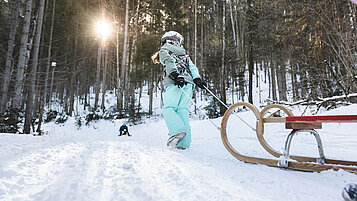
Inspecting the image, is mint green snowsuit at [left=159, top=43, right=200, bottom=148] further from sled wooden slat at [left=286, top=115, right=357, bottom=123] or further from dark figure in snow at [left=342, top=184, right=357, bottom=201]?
dark figure in snow at [left=342, top=184, right=357, bottom=201]

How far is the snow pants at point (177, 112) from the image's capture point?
9.59 ft

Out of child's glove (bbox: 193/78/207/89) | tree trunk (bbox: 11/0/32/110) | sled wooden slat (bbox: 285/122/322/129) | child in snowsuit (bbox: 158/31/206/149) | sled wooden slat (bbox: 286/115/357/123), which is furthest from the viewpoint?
tree trunk (bbox: 11/0/32/110)

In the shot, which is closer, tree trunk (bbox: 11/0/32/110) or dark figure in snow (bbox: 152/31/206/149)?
dark figure in snow (bbox: 152/31/206/149)

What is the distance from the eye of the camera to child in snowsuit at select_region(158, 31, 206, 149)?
2.92m

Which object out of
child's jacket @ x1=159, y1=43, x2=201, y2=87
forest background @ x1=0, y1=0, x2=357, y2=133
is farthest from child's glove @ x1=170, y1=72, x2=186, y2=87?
forest background @ x1=0, y1=0, x2=357, y2=133

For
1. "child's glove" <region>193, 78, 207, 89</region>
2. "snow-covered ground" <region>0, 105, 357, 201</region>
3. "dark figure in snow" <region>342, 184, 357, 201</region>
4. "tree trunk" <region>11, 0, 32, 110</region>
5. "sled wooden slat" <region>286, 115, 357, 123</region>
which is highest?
"tree trunk" <region>11, 0, 32, 110</region>

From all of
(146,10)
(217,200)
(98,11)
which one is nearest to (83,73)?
(98,11)

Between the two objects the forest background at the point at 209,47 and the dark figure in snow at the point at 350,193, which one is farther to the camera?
the forest background at the point at 209,47

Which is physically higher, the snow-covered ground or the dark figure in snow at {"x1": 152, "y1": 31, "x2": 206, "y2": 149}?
the dark figure in snow at {"x1": 152, "y1": 31, "x2": 206, "y2": 149}

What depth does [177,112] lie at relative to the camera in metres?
3.20

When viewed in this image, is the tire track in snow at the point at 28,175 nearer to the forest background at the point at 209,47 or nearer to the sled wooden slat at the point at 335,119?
the sled wooden slat at the point at 335,119

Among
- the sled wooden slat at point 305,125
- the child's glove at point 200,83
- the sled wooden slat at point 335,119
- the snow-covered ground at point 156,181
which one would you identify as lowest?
the snow-covered ground at point 156,181

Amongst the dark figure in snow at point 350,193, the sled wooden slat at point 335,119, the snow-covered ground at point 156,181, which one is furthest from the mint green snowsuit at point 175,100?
the dark figure in snow at point 350,193

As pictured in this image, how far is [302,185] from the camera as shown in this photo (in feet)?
4.27
